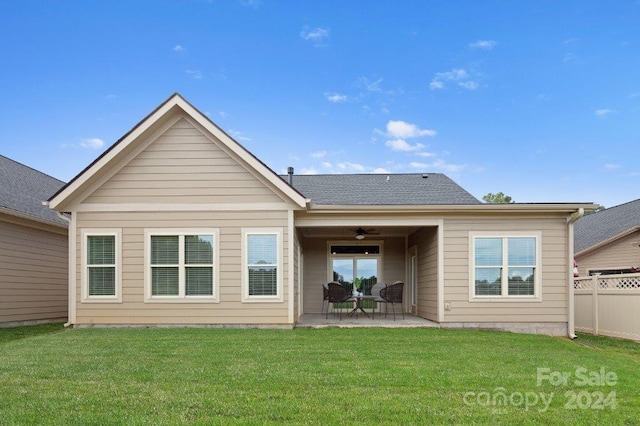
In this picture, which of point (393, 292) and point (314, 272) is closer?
point (393, 292)

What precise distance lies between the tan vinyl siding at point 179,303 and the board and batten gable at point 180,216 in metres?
0.02

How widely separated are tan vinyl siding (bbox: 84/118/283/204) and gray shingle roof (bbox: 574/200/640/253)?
516 inches

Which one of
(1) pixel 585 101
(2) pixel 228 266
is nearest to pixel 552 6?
(1) pixel 585 101

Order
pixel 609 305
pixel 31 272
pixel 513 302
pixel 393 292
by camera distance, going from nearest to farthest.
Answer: pixel 513 302
pixel 609 305
pixel 393 292
pixel 31 272

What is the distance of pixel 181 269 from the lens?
9953 millimetres

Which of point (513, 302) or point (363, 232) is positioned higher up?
Answer: point (363, 232)

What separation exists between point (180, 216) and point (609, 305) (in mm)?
9585

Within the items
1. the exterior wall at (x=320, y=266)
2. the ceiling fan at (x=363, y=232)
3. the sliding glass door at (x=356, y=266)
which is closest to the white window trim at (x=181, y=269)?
the ceiling fan at (x=363, y=232)

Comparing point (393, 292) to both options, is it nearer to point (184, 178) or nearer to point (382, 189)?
point (382, 189)

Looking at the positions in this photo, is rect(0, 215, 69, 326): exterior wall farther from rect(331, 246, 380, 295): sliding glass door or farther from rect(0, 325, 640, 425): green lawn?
rect(331, 246, 380, 295): sliding glass door

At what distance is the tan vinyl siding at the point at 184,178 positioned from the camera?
393 inches

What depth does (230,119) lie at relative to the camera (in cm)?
1805

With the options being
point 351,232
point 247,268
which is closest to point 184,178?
point 247,268

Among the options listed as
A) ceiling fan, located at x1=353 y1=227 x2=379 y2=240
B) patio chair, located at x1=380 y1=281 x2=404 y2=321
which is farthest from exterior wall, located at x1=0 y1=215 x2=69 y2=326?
patio chair, located at x1=380 y1=281 x2=404 y2=321
